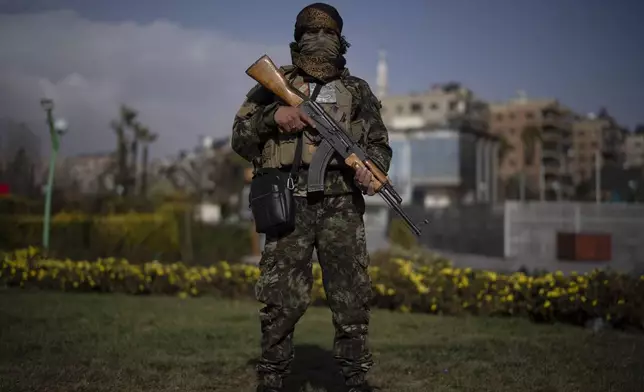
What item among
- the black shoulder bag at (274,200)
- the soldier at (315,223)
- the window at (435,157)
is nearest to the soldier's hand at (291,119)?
the soldier at (315,223)

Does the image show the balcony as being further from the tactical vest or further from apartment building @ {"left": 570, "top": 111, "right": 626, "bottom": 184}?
the tactical vest

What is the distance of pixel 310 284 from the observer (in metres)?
4.27

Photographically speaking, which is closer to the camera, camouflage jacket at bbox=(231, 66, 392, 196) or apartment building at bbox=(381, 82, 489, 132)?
camouflage jacket at bbox=(231, 66, 392, 196)

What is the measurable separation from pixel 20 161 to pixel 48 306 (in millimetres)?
6071

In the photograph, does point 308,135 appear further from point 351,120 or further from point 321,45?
point 321,45

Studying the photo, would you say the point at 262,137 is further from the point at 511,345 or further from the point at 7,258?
the point at 7,258

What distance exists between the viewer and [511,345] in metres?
6.80

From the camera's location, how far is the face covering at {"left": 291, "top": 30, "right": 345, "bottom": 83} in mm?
4297

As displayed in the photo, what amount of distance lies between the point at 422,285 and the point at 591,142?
303 feet

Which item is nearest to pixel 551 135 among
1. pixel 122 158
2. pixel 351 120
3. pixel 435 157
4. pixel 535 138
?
pixel 535 138

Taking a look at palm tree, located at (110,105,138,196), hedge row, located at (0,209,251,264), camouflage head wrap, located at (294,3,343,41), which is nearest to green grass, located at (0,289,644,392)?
camouflage head wrap, located at (294,3,343,41)

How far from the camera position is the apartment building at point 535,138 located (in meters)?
91.5

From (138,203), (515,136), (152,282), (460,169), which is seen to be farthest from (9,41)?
(515,136)

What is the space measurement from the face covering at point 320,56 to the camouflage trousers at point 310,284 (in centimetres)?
73
